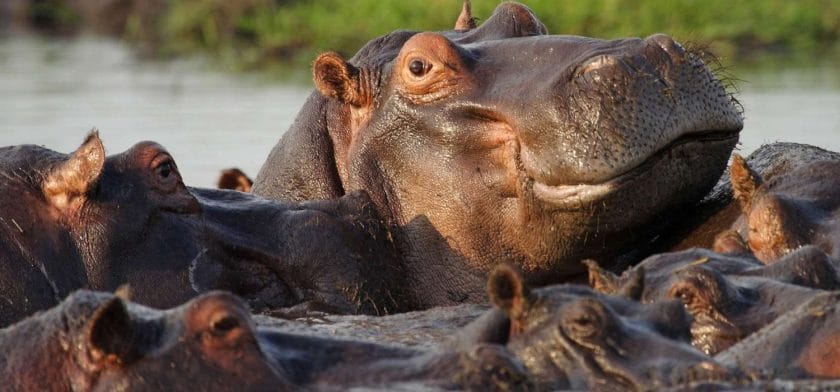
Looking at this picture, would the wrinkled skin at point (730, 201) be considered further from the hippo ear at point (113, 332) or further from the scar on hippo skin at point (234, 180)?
the hippo ear at point (113, 332)

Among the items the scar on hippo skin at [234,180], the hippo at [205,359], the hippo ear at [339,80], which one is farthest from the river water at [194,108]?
the hippo at [205,359]

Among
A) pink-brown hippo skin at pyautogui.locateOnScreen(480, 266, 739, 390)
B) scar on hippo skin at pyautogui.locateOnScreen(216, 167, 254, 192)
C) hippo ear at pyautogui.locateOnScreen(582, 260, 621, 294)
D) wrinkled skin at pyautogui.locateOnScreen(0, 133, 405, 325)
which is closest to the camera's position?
pink-brown hippo skin at pyautogui.locateOnScreen(480, 266, 739, 390)

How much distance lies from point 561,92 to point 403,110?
76 cm

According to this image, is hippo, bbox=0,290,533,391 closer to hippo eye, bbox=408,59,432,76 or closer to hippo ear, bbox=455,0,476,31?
hippo eye, bbox=408,59,432,76

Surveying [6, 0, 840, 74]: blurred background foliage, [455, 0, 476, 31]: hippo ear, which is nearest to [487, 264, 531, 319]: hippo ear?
[455, 0, 476, 31]: hippo ear

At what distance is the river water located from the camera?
1387cm

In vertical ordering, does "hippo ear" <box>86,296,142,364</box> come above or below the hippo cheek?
below

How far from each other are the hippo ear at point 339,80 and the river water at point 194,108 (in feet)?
18.9

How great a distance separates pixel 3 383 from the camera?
11.1ft

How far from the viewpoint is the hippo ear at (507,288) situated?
349cm

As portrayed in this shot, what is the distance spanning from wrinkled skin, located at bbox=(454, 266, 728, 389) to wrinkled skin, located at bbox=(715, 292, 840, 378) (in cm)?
39

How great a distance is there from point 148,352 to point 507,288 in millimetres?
736

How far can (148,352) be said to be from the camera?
10.8 feet

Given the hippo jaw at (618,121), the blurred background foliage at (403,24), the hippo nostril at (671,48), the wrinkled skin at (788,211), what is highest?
the blurred background foliage at (403,24)
